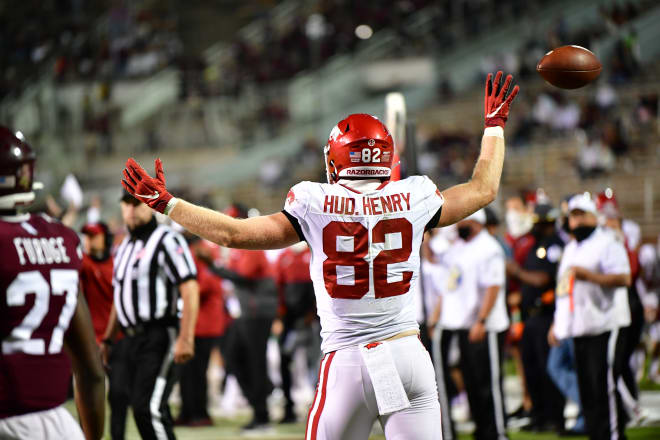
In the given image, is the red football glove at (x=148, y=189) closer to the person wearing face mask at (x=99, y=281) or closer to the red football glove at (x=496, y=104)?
the red football glove at (x=496, y=104)

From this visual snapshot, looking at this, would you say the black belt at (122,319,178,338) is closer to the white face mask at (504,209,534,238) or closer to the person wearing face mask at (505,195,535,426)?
the person wearing face mask at (505,195,535,426)

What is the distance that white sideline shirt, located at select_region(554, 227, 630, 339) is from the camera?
24.1ft

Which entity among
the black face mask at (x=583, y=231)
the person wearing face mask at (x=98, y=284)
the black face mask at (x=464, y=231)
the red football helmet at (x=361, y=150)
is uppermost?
the red football helmet at (x=361, y=150)

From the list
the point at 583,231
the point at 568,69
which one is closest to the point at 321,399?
the point at 568,69

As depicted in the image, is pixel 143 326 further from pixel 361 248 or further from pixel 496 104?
pixel 496 104

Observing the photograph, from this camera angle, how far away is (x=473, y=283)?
8359 millimetres

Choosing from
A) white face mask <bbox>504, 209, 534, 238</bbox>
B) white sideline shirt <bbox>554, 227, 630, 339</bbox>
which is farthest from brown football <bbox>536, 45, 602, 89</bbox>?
white face mask <bbox>504, 209, 534, 238</bbox>

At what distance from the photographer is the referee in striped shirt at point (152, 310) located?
6184 mm

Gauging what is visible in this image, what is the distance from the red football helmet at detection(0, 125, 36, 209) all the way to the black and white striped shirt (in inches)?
107

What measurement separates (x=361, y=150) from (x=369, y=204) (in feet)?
0.81

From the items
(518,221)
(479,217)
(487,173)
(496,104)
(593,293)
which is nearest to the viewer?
(487,173)

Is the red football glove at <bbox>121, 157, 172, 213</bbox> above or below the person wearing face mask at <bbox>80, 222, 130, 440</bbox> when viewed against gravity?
above

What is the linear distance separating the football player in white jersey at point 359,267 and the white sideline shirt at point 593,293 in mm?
3377

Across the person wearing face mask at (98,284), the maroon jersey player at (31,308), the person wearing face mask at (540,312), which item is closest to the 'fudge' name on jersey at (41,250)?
the maroon jersey player at (31,308)
